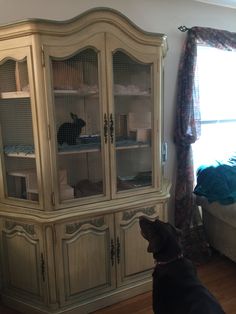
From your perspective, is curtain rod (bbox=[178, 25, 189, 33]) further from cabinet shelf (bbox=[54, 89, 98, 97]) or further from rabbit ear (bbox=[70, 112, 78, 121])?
rabbit ear (bbox=[70, 112, 78, 121])

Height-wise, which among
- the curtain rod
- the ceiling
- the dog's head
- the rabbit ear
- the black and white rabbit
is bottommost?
the dog's head

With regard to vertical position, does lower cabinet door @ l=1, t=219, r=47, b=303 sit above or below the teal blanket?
below

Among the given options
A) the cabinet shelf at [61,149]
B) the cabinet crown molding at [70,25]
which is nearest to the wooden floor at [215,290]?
the cabinet shelf at [61,149]

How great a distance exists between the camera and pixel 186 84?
2633 millimetres

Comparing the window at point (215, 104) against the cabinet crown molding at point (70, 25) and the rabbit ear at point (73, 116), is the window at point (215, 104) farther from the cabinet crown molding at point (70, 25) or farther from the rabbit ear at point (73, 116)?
the rabbit ear at point (73, 116)

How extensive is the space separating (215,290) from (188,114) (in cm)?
149

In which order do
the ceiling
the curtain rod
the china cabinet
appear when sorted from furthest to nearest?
the ceiling → the curtain rod → the china cabinet

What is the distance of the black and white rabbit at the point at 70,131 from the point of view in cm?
187

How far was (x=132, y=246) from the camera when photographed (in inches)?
84.1

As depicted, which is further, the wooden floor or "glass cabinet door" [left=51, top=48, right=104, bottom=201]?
the wooden floor

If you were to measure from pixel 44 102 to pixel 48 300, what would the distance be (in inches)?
51.0

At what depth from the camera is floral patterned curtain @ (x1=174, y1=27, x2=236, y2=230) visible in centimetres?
263

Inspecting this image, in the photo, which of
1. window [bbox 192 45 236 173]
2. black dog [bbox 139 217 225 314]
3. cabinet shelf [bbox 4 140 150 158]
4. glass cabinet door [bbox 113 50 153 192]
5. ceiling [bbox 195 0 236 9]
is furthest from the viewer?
window [bbox 192 45 236 173]

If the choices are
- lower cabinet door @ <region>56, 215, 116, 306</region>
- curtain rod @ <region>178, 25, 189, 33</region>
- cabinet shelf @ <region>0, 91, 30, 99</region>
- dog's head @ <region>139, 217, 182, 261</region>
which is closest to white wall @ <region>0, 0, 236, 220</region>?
curtain rod @ <region>178, 25, 189, 33</region>
